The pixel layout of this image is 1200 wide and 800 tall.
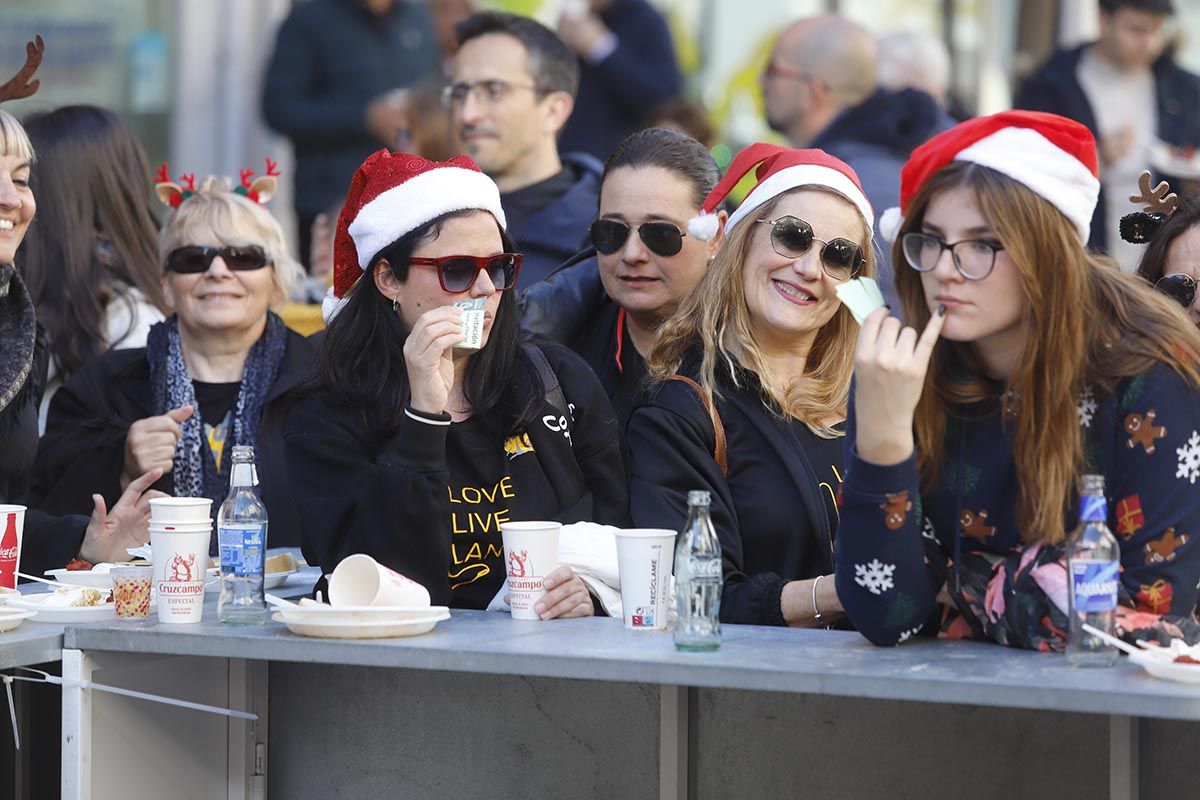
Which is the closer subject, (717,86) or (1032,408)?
(1032,408)

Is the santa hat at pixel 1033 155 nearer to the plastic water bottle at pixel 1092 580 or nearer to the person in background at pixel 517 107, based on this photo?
the plastic water bottle at pixel 1092 580

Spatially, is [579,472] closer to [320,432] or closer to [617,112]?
[320,432]

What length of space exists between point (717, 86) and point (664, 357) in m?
6.64

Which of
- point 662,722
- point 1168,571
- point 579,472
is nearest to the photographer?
point 1168,571

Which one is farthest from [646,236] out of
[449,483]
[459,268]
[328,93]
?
[328,93]

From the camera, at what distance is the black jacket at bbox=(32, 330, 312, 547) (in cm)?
518

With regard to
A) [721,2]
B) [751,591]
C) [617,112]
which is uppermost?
[721,2]

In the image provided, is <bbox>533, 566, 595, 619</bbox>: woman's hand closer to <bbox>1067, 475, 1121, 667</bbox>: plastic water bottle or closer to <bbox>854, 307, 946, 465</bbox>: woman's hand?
<bbox>854, 307, 946, 465</bbox>: woman's hand

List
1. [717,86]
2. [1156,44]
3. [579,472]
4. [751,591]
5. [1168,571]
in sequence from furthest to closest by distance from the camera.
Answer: [717,86]
[1156,44]
[579,472]
[751,591]
[1168,571]

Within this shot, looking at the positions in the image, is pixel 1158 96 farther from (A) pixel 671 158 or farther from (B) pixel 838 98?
(A) pixel 671 158

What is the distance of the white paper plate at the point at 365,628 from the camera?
3.26 m

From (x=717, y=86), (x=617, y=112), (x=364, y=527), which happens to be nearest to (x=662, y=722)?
(x=364, y=527)

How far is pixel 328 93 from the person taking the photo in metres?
8.65

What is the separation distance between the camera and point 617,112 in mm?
8469
